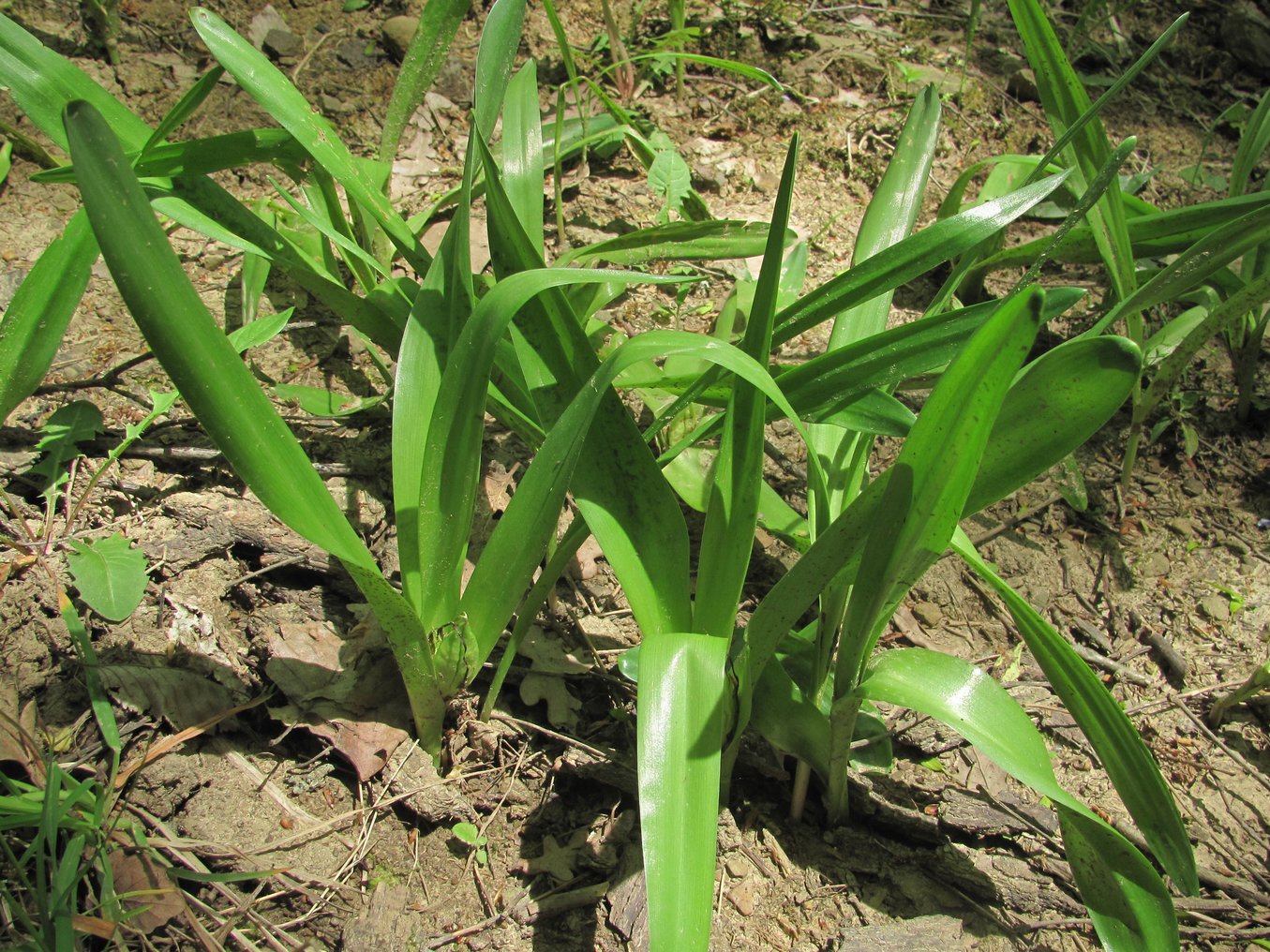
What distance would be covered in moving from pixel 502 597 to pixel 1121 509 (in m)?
1.15

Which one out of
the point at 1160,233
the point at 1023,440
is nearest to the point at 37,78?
the point at 1023,440

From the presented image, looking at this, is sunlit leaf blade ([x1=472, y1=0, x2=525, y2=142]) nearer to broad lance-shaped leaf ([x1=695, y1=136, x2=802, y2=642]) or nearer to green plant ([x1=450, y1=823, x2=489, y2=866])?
broad lance-shaped leaf ([x1=695, y1=136, x2=802, y2=642])

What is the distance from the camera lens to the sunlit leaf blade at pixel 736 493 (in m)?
0.92

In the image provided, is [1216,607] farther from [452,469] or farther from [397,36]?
[397,36]

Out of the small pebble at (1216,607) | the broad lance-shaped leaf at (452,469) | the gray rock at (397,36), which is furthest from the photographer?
the gray rock at (397,36)

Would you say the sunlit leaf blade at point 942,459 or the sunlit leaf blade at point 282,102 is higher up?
the sunlit leaf blade at point 282,102

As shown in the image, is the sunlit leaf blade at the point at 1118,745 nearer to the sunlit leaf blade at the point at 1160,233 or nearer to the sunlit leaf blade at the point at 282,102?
the sunlit leaf blade at the point at 1160,233

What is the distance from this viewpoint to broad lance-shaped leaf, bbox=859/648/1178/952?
891mm

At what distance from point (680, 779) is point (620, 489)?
331 mm

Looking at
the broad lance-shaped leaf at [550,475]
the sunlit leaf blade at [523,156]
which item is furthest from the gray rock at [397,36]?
the broad lance-shaped leaf at [550,475]

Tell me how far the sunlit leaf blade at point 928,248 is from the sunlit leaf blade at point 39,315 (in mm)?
915

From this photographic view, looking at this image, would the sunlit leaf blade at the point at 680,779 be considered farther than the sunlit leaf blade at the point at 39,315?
No

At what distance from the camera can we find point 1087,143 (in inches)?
55.8

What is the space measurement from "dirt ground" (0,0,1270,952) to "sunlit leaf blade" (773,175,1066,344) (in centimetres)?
57
